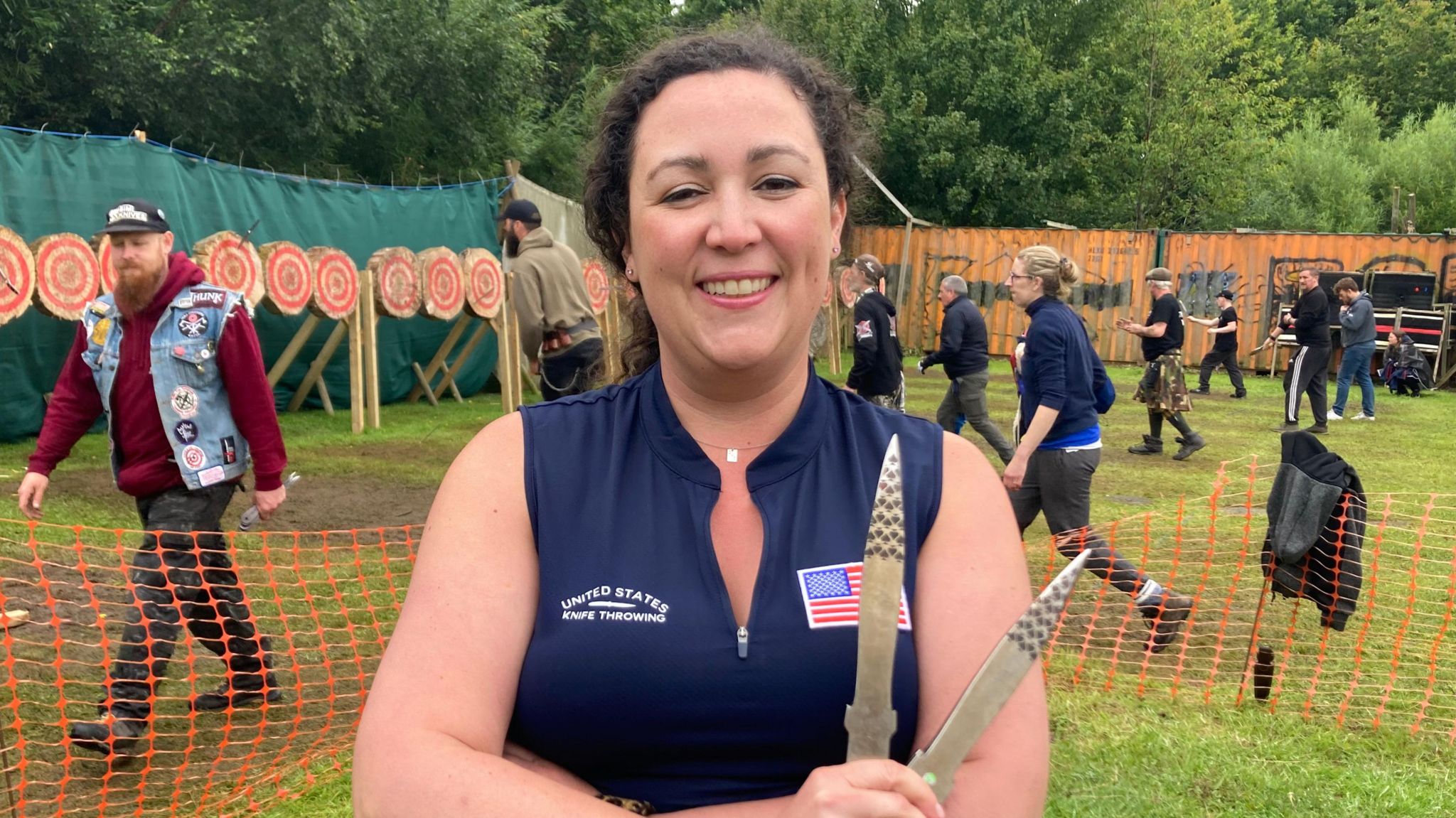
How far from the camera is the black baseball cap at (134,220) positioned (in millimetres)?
4344

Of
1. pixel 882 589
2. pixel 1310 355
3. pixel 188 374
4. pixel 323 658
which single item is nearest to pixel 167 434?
pixel 188 374

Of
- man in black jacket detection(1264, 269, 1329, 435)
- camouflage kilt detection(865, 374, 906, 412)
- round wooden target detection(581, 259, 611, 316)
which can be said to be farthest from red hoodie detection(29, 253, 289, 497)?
man in black jacket detection(1264, 269, 1329, 435)

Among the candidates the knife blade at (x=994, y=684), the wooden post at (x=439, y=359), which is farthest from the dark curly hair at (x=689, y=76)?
the wooden post at (x=439, y=359)

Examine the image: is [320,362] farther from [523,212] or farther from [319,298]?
[523,212]

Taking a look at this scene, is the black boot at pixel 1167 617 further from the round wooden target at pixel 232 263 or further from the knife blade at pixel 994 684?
the round wooden target at pixel 232 263

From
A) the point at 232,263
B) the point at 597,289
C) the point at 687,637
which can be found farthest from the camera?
the point at 597,289

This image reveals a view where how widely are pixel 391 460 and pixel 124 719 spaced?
610cm

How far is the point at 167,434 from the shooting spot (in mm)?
4414

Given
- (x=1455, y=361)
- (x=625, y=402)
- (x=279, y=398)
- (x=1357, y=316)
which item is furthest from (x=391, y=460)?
(x=1455, y=361)

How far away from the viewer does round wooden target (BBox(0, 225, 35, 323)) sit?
848 cm

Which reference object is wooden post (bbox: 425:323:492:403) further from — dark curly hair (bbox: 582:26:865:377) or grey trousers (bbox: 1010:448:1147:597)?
dark curly hair (bbox: 582:26:865:377)

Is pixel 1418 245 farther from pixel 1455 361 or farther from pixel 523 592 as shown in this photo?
pixel 523 592

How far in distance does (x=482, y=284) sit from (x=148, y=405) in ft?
28.1

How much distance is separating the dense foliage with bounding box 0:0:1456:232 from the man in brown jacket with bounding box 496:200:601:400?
14.5 feet
